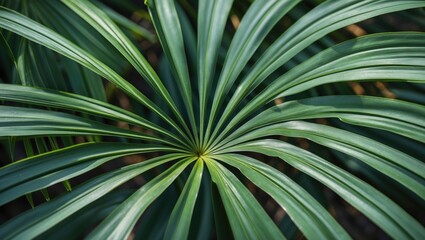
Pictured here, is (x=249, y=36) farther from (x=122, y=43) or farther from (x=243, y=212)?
(x=243, y=212)

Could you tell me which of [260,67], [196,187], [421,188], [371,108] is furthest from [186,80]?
[421,188]

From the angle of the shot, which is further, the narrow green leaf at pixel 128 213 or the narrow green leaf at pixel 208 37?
the narrow green leaf at pixel 208 37

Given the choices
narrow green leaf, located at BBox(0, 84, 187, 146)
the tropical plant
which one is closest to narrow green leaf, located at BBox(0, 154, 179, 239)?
the tropical plant

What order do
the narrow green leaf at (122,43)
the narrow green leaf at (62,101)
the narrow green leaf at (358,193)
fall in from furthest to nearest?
the narrow green leaf at (122,43)
the narrow green leaf at (62,101)
the narrow green leaf at (358,193)

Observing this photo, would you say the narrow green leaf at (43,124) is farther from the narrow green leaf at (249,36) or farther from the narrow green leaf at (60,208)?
the narrow green leaf at (249,36)

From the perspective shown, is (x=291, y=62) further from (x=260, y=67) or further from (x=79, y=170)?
(x=79, y=170)

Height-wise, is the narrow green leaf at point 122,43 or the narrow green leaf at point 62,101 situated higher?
the narrow green leaf at point 122,43

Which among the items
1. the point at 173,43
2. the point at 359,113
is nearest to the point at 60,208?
the point at 173,43

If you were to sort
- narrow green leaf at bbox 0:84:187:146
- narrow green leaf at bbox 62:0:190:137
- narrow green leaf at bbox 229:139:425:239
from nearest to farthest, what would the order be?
narrow green leaf at bbox 229:139:425:239
narrow green leaf at bbox 0:84:187:146
narrow green leaf at bbox 62:0:190:137

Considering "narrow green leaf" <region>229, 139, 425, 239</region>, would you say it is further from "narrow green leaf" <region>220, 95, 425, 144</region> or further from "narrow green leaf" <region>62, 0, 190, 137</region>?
"narrow green leaf" <region>62, 0, 190, 137</region>

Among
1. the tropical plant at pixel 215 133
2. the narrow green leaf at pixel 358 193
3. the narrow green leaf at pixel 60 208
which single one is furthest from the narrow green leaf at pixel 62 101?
the narrow green leaf at pixel 358 193
